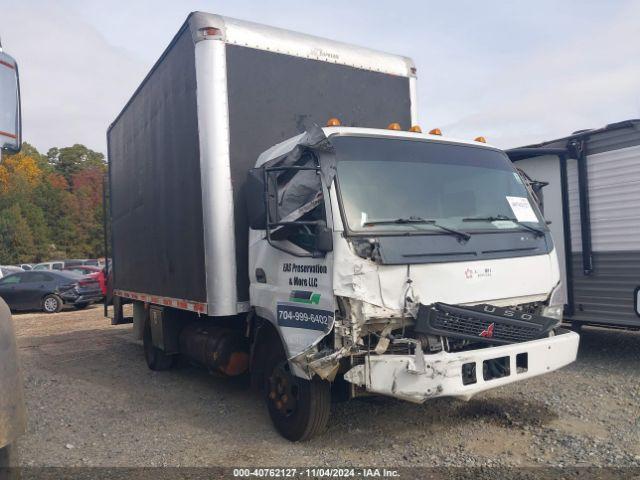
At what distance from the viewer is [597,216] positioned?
7070 mm

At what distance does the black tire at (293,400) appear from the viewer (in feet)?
14.5

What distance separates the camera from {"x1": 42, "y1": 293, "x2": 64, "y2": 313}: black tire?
17.6m

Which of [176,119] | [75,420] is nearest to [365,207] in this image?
[176,119]

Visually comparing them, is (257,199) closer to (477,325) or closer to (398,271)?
(398,271)

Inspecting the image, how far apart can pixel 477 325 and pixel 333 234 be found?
1239 millimetres

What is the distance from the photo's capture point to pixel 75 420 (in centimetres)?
568

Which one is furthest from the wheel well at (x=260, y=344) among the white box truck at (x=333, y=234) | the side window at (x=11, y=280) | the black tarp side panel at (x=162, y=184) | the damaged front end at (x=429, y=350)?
the side window at (x=11, y=280)

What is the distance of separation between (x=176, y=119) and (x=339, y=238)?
2.83m

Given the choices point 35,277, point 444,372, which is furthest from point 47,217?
point 444,372

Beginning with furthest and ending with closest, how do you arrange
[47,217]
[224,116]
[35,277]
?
[47,217]
[35,277]
[224,116]

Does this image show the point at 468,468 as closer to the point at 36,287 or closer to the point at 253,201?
the point at 253,201

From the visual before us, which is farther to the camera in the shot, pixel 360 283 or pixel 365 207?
pixel 365 207

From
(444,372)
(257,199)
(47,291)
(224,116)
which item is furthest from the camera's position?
(47,291)

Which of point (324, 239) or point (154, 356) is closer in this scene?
point (324, 239)
